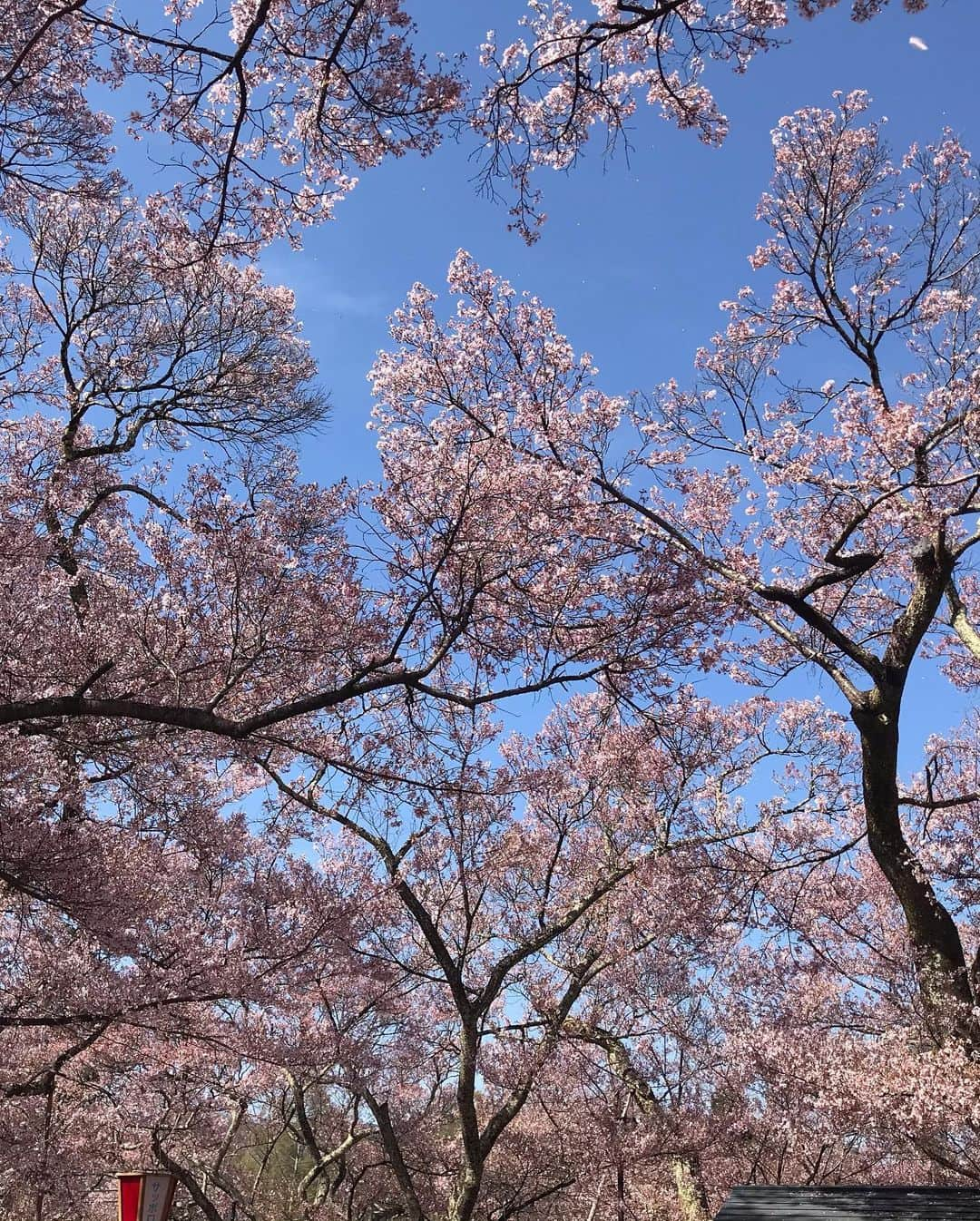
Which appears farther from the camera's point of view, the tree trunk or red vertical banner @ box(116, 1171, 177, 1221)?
the tree trunk

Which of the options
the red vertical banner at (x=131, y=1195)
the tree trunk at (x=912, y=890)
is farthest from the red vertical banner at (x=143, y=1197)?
the tree trunk at (x=912, y=890)

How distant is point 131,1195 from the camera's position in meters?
6.56

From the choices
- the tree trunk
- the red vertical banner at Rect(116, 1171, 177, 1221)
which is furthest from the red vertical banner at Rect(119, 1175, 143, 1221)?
the tree trunk

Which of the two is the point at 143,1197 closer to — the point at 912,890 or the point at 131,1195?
the point at 131,1195

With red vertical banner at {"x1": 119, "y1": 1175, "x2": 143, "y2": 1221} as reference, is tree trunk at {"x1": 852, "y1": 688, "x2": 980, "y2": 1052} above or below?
above

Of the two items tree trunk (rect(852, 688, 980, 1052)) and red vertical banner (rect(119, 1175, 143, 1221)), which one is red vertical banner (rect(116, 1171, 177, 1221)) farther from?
tree trunk (rect(852, 688, 980, 1052))

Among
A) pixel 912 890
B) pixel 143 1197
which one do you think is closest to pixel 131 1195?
pixel 143 1197

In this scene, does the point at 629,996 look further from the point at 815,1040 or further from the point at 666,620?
the point at 666,620

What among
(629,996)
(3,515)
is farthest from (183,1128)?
(3,515)

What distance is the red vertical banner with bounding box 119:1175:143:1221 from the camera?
650 cm

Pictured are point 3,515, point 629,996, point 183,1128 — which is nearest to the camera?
point 3,515

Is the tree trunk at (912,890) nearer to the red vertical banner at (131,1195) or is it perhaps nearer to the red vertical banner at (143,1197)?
the red vertical banner at (143,1197)

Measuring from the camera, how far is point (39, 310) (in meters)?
9.02

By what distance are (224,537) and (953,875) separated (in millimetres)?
7817
